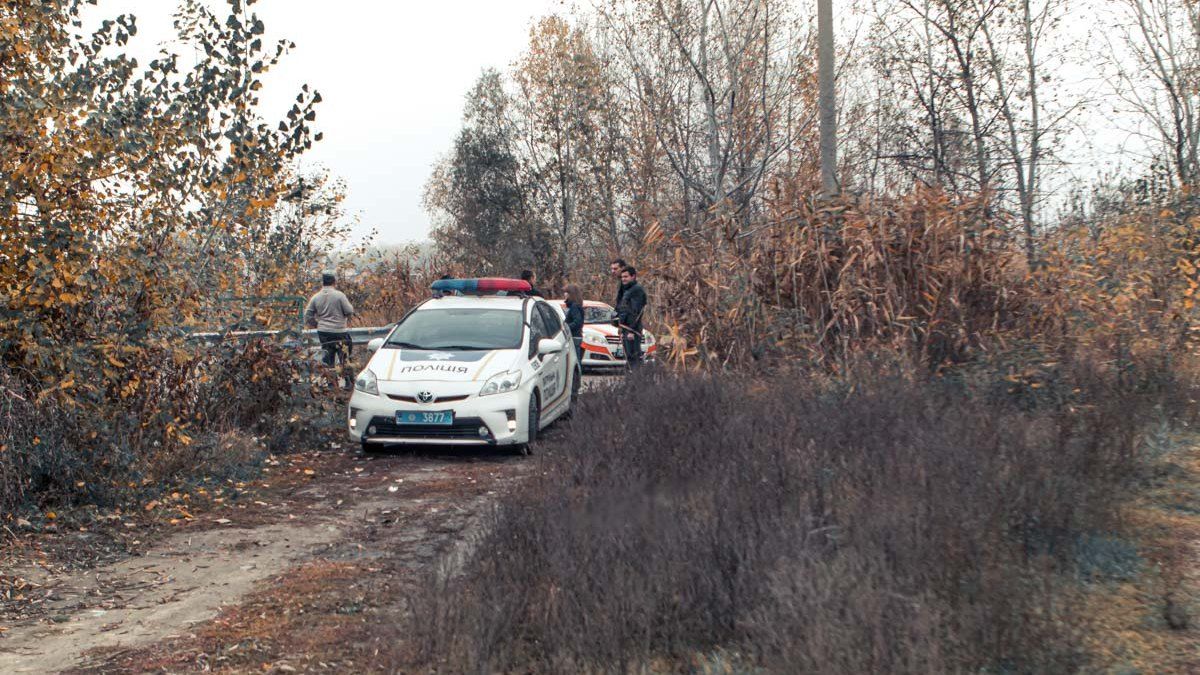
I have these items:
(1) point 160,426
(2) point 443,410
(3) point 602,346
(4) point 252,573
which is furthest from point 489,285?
(4) point 252,573

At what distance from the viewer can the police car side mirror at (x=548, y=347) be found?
1266cm

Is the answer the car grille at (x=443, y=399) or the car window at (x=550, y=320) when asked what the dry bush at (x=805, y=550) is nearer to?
the car grille at (x=443, y=399)

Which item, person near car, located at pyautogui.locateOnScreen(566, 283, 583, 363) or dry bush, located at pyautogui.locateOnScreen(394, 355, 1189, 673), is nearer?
dry bush, located at pyautogui.locateOnScreen(394, 355, 1189, 673)

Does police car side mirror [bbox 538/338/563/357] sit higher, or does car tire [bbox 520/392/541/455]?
police car side mirror [bbox 538/338/563/357]

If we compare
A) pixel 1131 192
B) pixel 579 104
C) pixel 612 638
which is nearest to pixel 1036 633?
pixel 612 638

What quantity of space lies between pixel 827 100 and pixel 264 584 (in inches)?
345

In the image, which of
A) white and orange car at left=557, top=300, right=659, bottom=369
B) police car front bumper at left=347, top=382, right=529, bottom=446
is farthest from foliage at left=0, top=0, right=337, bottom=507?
white and orange car at left=557, top=300, right=659, bottom=369

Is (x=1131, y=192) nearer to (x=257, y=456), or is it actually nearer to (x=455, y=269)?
(x=257, y=456)

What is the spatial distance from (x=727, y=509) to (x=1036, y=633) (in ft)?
5.77

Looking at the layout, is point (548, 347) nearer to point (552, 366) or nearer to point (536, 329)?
point (552, 366)

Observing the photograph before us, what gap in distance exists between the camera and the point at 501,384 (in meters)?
11.8

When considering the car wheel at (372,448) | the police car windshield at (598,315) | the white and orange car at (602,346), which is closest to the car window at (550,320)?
the car wheel at (372,448)

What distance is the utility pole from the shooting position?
12.8 metres

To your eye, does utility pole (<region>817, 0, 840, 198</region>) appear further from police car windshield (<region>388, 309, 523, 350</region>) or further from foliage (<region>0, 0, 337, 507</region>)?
foliage (<region>0, 0, 337, 507</region>)
